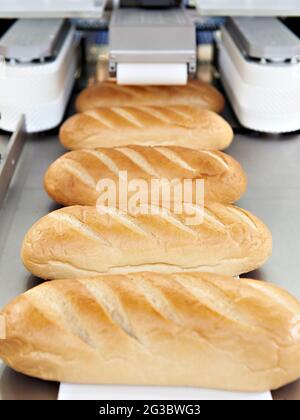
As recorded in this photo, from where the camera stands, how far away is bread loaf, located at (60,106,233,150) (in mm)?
2340

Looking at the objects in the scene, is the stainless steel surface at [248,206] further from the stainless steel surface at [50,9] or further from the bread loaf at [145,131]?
the stainless steel surface at [50,9]

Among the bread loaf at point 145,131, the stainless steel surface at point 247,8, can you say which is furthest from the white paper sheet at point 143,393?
the stainless steel surface at point 247,8

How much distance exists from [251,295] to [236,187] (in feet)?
2.14

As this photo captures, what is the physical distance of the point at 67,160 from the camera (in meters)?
2.07

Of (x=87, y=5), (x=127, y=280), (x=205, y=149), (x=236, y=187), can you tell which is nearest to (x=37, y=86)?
(x=87, y=5)

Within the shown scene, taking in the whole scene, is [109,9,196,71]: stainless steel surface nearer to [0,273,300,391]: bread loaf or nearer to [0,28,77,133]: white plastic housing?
[0,28,77,133]: white plastic housing

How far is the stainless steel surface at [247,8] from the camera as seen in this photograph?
2361 mm

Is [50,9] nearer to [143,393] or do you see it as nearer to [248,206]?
[248,206]

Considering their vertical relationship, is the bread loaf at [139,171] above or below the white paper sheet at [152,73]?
below

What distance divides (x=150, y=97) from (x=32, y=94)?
1.62ft

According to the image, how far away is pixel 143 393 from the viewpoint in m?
1.35

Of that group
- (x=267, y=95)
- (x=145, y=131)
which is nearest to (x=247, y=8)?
(x=267, y=95)

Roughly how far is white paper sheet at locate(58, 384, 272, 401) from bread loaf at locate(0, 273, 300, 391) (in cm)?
2

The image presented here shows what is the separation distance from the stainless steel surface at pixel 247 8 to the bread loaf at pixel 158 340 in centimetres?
134
